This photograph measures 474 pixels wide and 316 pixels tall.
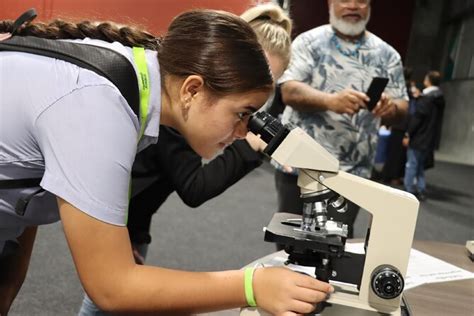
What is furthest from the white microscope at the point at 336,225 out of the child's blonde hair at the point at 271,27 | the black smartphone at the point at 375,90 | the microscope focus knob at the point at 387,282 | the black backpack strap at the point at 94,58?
the black smartphone at the point at 375,90

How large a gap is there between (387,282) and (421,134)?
491 cm

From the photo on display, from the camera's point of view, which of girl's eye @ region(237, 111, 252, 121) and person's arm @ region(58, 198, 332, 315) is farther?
girl's eye @ region(237, 111, 252, 121)

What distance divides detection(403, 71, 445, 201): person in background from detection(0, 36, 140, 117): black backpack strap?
16.6 feet

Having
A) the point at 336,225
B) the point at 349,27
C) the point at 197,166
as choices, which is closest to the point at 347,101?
the point at 349,27

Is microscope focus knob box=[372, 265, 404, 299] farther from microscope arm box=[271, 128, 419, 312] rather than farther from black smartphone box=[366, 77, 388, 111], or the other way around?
black smartphone box=[366, 77, 388, 111]

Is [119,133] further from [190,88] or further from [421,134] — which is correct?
[421,134]

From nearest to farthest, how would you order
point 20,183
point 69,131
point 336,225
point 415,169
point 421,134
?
point 69,131
point 20,183
point 336,225
point 421,134
point 415,169

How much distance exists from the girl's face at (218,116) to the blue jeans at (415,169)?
4950mm

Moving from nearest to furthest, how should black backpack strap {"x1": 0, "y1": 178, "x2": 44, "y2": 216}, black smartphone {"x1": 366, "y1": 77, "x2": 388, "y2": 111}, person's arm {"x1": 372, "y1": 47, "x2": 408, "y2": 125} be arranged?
black backpack strap {"x1": 0, "y1": 178, "x2": 44, "y2": 216} < black smartphone {"x1": 366, "y1": 77, "x2": 388, "y2": 111} < person's arm {"x1": 372, "y1": 47, "x2": 408, "y2": 125}

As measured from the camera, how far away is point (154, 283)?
28.6 inches

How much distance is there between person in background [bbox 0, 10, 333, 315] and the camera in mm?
681

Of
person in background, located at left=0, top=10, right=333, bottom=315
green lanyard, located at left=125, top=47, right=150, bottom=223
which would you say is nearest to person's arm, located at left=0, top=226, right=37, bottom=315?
person in background, located at left=0, top=10, right=333, bottom=315

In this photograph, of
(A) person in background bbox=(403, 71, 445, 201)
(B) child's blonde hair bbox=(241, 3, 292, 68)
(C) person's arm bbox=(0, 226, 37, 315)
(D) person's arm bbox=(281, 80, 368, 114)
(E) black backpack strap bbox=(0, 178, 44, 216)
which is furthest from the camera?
(A) person in background bbox=(403, 71, 445, 201)

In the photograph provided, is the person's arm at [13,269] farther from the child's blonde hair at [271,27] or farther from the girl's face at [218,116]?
the child's blonde hair at [271,27]
